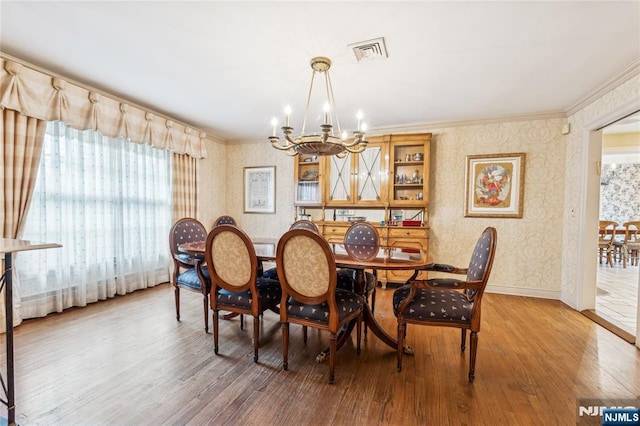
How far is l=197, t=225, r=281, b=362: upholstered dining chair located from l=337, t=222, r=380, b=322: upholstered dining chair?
0.75 metres

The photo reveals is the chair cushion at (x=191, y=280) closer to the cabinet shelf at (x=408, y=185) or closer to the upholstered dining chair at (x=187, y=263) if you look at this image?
the upholstered dining chair at (x=187, y=263)

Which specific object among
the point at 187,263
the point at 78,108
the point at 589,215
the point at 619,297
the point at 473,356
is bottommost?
the point at 619,297

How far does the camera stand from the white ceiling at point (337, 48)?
178 cm

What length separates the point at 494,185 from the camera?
378 cm

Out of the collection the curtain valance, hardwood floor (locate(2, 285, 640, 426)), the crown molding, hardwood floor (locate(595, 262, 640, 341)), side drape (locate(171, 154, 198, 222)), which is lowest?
hardwood floor (locate(595, 262, 640, 341))

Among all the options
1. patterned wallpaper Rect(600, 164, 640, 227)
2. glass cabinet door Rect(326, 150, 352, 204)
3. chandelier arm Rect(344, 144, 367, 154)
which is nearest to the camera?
chandelier arm Rect(344, 144, 367, 154)

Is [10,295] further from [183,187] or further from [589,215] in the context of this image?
[589,215]

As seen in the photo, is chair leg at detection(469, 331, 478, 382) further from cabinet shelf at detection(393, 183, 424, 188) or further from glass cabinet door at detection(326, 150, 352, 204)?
glass cabinet door at detection(326, 150, 352, 204)

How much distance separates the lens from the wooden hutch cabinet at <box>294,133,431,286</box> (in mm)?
3912

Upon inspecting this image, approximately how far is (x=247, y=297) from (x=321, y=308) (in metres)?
0.60

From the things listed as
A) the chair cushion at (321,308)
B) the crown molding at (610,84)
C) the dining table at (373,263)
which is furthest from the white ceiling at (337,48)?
the chair cushion at (321,308)

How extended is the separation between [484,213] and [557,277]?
1.16 metres

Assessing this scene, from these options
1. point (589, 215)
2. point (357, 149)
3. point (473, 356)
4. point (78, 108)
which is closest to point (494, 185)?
point (589, 215)

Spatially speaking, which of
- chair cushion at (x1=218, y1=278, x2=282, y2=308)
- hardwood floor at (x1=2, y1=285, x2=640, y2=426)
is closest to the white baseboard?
hardwood floor at (x1=2, y1=285, x2=640, y2=426)
